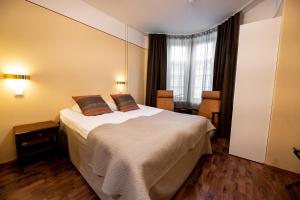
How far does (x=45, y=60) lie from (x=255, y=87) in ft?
11.2

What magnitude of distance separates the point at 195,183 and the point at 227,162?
2.73 ft

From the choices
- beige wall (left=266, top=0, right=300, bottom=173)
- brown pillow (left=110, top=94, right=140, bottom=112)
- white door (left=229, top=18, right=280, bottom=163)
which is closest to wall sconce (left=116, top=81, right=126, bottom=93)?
brown pillow (left=110, top=94, right=140, bottom=112)

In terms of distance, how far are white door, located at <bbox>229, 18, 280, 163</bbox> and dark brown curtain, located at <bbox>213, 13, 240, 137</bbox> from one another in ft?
2.77

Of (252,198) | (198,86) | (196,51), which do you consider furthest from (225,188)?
(196,51)

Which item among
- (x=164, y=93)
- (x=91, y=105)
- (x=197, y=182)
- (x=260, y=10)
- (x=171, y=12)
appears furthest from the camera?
(x=164, y=93)

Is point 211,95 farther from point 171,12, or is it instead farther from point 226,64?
point 171,12

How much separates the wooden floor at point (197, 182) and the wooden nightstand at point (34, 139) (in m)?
0.20

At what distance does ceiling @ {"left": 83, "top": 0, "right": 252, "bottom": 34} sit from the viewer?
2535mm

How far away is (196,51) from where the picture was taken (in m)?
3.84

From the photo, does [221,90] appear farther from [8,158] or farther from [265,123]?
[8,158]

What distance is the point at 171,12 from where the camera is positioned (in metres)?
2.86

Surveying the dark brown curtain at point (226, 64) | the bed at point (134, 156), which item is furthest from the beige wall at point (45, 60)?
the dark brown curtain at point (226, 64)

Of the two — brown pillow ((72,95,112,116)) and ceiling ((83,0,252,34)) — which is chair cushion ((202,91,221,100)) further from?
brown pillow ((72,95,112,116))

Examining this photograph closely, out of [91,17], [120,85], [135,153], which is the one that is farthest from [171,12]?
[135,153]
